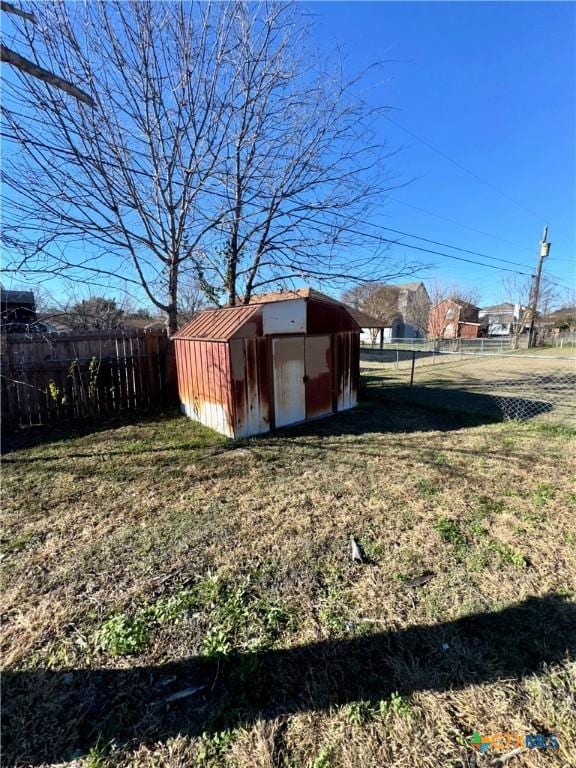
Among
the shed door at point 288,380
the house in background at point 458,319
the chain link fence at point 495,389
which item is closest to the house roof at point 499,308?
the house in background at point 458,319

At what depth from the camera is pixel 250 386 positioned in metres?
5.77

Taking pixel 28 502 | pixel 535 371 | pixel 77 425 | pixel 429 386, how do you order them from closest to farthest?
1. pixel 28 502
2. pixel 77 425
3. pixel 429 386
4. pixel 535 371

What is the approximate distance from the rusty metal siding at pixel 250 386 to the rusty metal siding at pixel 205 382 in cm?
12

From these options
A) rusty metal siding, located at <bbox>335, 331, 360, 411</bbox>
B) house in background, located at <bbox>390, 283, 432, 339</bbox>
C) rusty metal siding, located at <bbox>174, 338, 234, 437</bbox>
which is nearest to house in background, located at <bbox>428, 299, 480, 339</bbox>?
house in background, located at <bbox>390, 283, 432, 339</bbox>

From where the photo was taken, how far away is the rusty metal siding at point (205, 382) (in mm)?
5641

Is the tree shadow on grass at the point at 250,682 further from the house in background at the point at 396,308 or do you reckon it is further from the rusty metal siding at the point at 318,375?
the house in background at the point at 396,308

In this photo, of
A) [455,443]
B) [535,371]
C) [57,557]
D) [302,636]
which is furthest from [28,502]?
[535,371]

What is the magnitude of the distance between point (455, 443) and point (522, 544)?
278 centimetres

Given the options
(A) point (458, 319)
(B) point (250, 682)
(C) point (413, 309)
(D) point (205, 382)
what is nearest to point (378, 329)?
(C) point (413, 309)

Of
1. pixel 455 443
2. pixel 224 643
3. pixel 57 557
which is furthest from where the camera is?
pixel 455 443

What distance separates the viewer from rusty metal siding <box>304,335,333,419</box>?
6.64 metres

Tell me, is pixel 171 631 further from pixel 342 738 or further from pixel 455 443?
pixel 455 443

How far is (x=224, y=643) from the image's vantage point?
1.96 metres

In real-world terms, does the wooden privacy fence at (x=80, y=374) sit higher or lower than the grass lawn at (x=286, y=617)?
higher
